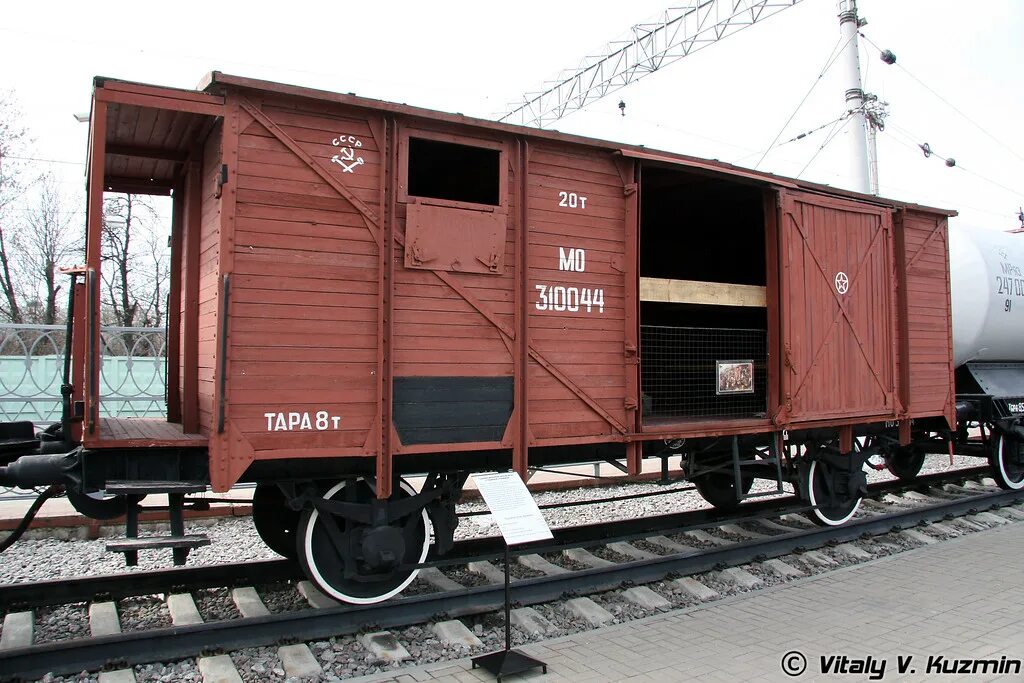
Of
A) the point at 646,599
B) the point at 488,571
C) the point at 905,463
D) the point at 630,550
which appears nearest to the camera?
the point at 646,599

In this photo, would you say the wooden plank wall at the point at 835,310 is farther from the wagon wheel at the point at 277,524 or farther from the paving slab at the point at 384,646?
the wagon wheel at the point at 277,524

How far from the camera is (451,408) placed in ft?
17.7

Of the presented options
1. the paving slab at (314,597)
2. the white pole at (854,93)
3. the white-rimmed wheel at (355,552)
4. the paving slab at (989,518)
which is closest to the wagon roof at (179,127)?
the white-rimmed wheel at (355,552)

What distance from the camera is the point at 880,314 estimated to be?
8.38 meters

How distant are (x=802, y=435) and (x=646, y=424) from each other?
2.26m

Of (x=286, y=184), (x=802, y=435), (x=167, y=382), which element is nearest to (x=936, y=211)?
(x=802, y=435)

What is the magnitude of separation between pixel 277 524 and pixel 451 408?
1983 mm

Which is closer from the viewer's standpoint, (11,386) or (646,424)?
(646,424)

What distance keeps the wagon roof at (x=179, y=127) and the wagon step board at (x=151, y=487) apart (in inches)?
96.8

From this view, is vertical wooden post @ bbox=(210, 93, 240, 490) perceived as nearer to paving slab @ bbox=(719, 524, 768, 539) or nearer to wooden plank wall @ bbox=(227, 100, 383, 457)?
wooden plank wall @ bbox=(227, 100, 383, 457)

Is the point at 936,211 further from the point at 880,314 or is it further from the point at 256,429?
the point at 256,429

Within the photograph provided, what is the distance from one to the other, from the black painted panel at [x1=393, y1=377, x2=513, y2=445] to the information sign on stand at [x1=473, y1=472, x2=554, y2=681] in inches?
28.0

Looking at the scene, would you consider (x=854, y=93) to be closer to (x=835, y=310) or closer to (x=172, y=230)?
(x=835, y=310)

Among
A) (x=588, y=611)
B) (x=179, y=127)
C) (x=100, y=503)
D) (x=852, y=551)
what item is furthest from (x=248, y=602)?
(x=852, y=551)
